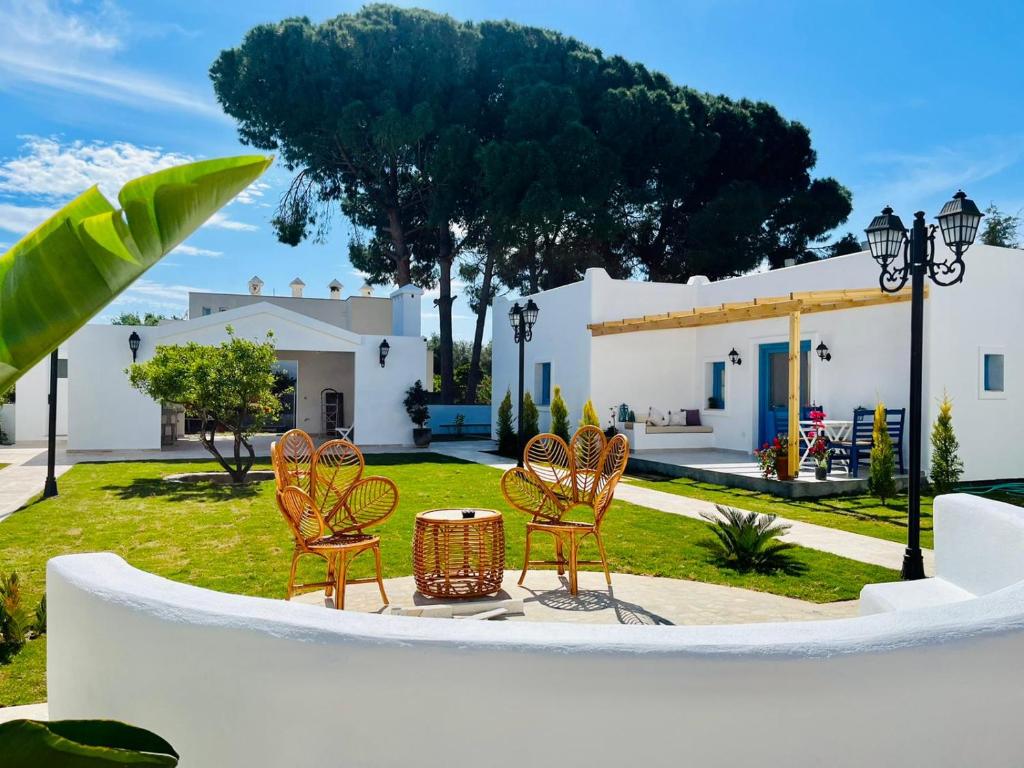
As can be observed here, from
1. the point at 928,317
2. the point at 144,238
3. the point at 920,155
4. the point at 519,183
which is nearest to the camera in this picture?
the point at 144,238

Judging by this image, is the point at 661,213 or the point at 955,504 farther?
the point at 661,213

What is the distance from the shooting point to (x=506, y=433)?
1703 cm

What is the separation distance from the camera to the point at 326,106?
24438mm

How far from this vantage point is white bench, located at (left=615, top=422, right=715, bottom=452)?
15008 millimetres

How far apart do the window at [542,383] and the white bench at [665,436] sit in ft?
10.1

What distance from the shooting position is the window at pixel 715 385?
16000mm

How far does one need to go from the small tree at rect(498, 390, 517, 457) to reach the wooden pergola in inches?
169

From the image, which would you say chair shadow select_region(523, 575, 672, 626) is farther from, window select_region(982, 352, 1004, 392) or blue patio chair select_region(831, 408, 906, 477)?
window select_region(982, 352, 1004, 392)

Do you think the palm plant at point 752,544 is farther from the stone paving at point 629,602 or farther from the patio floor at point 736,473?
the patio floor at point 736,473

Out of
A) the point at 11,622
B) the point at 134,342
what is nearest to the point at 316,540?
the point at 11,622

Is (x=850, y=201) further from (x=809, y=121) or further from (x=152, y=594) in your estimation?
(x=152, y=594)

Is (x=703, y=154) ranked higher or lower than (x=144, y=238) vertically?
higher

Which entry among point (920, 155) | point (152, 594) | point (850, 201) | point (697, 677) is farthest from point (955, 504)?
point (850, 201)

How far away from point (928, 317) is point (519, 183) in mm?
14662
